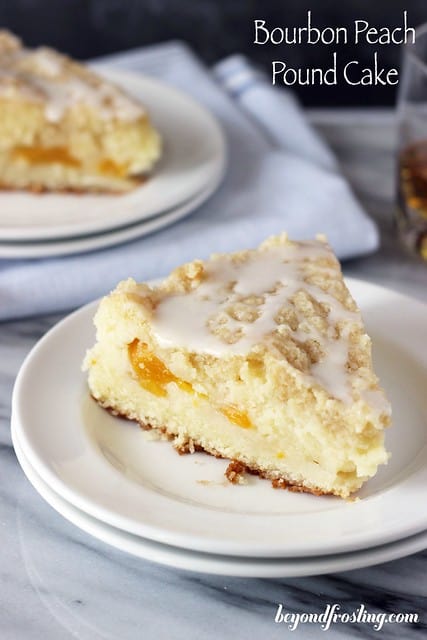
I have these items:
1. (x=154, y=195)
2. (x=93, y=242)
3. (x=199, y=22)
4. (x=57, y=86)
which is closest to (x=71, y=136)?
(x=57, y=86)

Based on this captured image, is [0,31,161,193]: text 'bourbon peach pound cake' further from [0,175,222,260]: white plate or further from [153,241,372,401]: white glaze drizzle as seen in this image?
[153,241,372,401]: white glaze drizzle

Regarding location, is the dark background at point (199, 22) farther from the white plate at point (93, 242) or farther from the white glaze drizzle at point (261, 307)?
the white glaze drizzle at point (261, 307)

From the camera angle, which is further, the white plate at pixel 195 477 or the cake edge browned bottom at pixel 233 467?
the cake edge browned bottom at pixel 233 467

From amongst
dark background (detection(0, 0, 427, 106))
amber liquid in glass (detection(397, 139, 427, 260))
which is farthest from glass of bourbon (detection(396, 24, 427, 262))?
dark background (detection(0, 0, 427, 106))

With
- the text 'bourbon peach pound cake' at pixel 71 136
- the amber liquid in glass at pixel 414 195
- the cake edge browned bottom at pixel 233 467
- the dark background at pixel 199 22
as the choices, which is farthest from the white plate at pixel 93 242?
the dark background at pixel 199 22

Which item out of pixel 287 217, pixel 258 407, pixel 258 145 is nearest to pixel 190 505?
pixel 258 407

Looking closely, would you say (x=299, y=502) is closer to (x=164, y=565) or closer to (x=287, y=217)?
(x=164, y=565)
